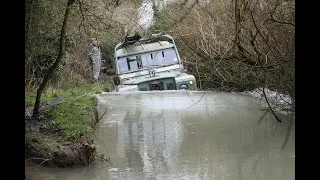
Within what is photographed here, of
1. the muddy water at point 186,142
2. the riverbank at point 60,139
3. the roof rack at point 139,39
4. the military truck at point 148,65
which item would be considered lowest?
the muddy water at point 186,142

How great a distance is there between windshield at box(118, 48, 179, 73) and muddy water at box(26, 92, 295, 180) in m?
1.90

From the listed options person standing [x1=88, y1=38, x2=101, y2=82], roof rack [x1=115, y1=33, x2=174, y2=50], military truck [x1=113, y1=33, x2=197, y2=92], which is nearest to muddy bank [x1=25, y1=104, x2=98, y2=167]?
military truck [x1=113, y1=33, x2=197, y2=92]

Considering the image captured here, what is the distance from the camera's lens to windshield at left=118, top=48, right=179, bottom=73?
1273 centimetres

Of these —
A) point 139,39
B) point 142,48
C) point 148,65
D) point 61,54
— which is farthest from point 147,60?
point 61,54

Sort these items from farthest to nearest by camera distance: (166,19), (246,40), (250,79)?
(166,19) < (250,79) < (246,40)

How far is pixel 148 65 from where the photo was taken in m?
12.7

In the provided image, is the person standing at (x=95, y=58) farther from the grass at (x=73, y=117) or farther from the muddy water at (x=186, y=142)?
the grass at (x=73, y=117)

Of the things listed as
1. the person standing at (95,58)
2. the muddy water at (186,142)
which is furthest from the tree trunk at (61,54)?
the person standing at (95,58)

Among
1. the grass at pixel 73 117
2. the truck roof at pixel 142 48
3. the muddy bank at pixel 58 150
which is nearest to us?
the muddy bank at pixel 58 150

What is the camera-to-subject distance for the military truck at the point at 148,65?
1211 centimetres

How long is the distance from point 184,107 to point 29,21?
16.1 feet

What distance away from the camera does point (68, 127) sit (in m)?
6.10

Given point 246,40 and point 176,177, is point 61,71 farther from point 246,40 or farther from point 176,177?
point 176,177

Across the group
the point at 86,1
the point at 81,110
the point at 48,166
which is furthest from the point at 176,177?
the point at 86,1
